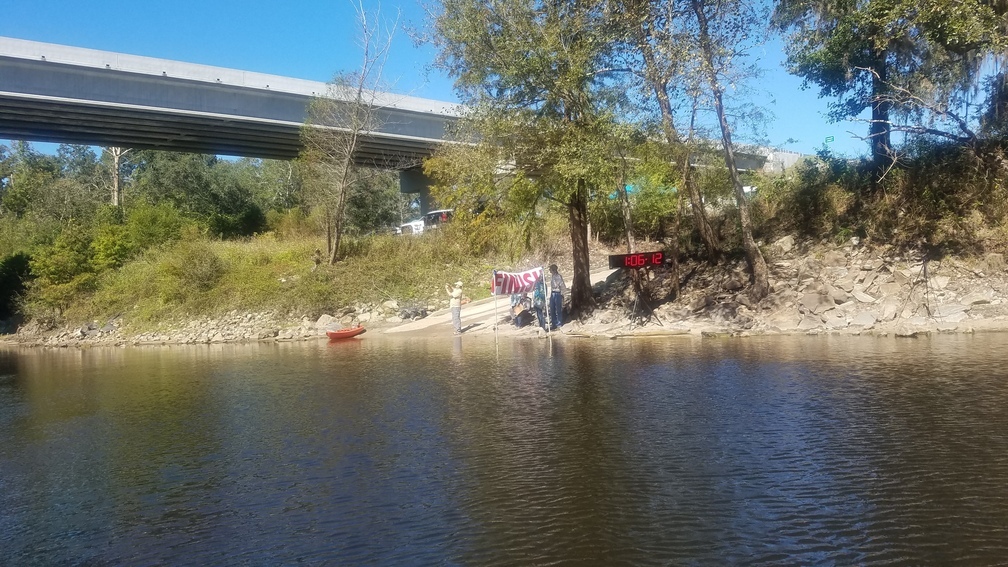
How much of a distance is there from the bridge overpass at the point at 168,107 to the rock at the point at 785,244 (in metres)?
15.7

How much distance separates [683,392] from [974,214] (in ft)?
47.7

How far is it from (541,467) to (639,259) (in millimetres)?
14495

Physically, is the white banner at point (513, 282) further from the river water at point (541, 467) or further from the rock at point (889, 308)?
the rock at point (889, 308)

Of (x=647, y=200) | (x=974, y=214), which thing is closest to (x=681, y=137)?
(x=647, y=200)

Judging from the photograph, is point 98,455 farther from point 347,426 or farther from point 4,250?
point 4,250

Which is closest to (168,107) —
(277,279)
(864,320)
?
(277,279)

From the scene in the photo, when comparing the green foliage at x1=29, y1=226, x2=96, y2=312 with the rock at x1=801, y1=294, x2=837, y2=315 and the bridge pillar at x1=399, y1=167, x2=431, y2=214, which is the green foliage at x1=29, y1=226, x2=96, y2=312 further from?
the rock at x1=801, y1=294, x2=837, y2=315

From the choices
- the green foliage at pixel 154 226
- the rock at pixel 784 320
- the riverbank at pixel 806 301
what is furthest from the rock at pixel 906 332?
the green foliage at pixel 154 226

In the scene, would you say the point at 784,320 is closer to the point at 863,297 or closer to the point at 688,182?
the point at 863,297

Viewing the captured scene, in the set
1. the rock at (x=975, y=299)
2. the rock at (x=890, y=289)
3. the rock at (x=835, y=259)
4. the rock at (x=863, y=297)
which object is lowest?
the rock at (x=975, y=299)

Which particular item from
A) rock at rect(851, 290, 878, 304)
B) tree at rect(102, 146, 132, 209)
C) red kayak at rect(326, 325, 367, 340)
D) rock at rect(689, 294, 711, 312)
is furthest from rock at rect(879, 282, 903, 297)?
tree at rect(102, 146, 132, 209)

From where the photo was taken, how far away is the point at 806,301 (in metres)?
20.8

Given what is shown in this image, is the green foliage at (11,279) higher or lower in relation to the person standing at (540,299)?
higher

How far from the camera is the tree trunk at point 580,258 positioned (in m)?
23.5
